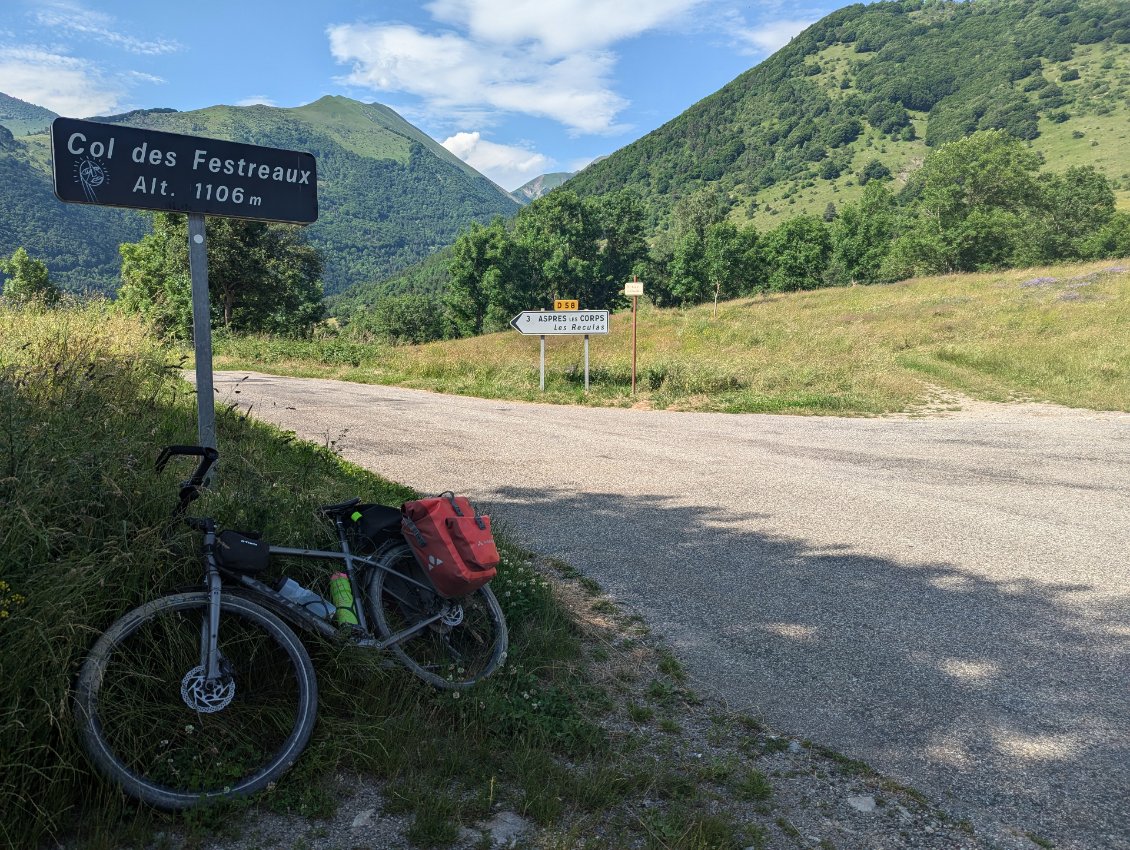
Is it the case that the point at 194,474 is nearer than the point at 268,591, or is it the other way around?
the point at 268,591

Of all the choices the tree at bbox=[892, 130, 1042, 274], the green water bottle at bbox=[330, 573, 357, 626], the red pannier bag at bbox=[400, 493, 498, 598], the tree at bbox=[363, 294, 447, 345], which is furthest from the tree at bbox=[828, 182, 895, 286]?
the green water bottle at bbox=[330, 573, 357, 626]

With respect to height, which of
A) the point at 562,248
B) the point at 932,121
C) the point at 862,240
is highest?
the point at 932,121

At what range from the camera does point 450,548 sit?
3.08m

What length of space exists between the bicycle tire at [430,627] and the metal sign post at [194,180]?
1.15m

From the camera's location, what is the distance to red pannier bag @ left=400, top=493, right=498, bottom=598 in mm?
3078

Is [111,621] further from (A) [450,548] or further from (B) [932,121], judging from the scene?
(B) [932,121]

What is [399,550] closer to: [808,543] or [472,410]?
[808,543]

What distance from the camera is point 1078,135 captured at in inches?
4769

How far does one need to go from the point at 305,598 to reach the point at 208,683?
0.46 metres

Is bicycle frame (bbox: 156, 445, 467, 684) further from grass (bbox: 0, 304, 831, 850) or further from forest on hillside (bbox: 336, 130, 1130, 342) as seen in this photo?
forest on hillside (bbox: 336, 130, 1130, 342)

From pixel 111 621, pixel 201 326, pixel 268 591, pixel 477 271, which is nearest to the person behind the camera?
pixel 111 621

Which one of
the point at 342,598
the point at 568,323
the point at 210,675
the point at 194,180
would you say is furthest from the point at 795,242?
the point at 210,675

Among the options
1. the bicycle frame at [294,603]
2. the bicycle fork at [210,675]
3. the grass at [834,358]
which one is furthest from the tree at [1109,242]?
the bicycle fork at [210,675]

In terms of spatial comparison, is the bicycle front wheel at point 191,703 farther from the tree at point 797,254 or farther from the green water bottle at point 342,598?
the tree at point 797,254
